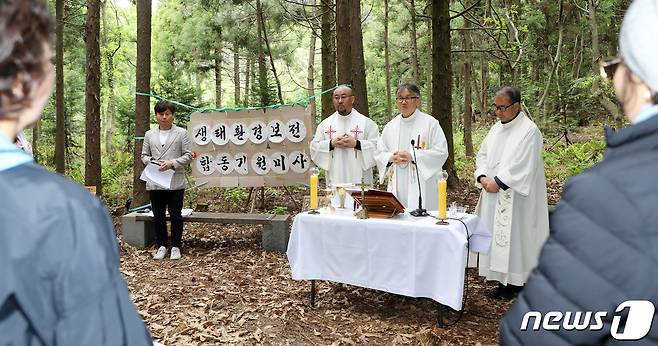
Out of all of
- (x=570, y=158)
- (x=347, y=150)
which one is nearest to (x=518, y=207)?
(x=347, y=150)

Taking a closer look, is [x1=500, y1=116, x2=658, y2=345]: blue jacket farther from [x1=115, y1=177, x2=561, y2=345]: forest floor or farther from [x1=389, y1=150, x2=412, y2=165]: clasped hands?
[x1=389, y1=150, x2=412, y2=165]: clasped hands

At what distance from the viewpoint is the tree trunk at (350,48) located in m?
8.32

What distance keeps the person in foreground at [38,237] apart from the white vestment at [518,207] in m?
4.77

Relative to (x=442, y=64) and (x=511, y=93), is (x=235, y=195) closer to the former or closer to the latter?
(x=442, y=64)

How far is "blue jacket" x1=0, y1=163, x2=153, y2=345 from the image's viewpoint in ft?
3.27

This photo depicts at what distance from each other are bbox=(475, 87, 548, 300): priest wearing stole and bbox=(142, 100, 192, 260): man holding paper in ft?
12.4

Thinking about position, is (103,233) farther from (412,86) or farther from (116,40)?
(116,40)

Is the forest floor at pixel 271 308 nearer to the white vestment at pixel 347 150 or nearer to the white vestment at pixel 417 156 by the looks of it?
the white vestment at pixel 417 156

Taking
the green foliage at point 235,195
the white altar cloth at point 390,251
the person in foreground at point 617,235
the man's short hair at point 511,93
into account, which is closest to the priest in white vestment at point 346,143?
the white altar cloth at point 390,251

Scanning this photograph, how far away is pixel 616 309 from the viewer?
1.14 m

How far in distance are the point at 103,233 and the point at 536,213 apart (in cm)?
504

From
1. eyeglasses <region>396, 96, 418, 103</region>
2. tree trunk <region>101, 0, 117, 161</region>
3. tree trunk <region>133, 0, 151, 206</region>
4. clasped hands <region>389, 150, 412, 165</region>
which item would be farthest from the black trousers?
tree trunk <region>101, 0, 117, 161</region>

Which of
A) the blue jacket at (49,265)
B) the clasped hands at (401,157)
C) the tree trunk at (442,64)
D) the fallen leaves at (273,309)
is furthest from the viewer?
the tree trunk at (442,64)

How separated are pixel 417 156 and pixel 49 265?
4.85 metres
